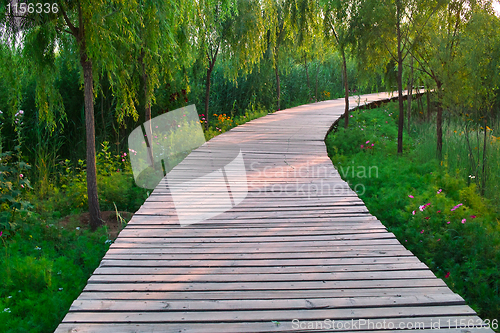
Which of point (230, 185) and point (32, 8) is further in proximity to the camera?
point (230, 185)

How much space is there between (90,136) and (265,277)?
2682 mm

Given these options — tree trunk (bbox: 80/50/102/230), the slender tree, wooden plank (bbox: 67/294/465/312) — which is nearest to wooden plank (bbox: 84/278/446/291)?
wooden plank (bbox: 67/294/465/312)

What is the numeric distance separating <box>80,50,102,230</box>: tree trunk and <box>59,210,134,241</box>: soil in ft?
0.65

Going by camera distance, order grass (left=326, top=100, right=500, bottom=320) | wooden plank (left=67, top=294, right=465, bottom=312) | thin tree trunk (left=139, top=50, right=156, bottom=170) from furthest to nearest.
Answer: thin tree trunk (left=139, top=50, right=156, bottom=170)
grass (left=326, top=100, right=500, bottom=320)
wooden plank (left=67, top=294, right=465, bottom=312)

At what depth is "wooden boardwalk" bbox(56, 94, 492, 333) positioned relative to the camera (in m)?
2.17

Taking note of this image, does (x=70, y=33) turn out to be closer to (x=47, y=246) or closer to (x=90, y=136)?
(x=90, y=136)

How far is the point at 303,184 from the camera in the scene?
484cm

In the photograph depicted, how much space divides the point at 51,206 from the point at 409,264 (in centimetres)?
428

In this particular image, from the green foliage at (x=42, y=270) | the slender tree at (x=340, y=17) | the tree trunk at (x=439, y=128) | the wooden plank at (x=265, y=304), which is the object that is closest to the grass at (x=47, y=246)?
the green foliage at (x=42, y=270)

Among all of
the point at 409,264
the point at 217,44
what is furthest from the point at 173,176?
the point at 217,44

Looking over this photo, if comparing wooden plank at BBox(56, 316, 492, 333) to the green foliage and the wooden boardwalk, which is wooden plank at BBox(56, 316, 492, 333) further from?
→ the green foliage

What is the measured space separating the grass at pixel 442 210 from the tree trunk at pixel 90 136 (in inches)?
126

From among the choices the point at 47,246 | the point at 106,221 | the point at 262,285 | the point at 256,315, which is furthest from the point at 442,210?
the point at 47,246

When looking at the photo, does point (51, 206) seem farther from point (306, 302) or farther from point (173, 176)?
point (306, 302)
